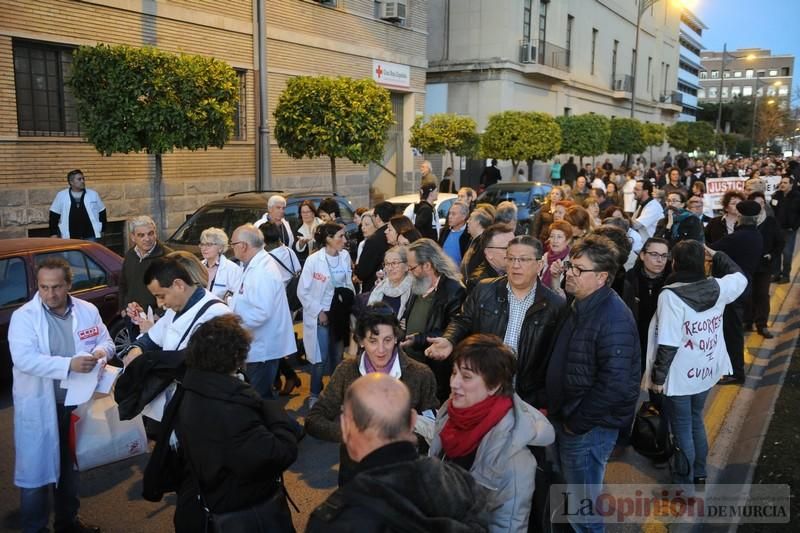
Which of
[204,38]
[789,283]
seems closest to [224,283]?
[789,283]

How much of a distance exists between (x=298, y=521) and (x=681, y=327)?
286 cm

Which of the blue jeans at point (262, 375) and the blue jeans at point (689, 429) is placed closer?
the blue jeans at point (689, 429)

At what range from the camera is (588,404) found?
146 inches

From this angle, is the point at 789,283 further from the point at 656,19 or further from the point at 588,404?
the point at 656,19

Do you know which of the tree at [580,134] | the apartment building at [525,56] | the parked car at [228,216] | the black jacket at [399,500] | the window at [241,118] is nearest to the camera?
the black jacket at [399,500]

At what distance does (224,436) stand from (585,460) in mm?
2039

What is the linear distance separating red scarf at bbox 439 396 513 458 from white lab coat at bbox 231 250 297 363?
110 inches

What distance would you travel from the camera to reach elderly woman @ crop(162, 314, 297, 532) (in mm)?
2891

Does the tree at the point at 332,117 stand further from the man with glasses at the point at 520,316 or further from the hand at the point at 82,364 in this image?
the hand at the point at 82,364

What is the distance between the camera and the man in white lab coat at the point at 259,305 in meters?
5.54

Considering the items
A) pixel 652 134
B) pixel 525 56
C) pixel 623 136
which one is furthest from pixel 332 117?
pixel 652 134

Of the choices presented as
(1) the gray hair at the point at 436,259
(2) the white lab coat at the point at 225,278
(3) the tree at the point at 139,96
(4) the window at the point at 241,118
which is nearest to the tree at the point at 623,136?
(4) the window at the point at 241,118

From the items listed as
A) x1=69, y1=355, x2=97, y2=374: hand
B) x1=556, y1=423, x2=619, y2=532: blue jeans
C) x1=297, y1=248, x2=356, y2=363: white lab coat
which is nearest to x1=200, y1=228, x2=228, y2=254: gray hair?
x1=297, y1=248, x2=356, y2=363: white lab coat

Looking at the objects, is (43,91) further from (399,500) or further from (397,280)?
(399,500)
